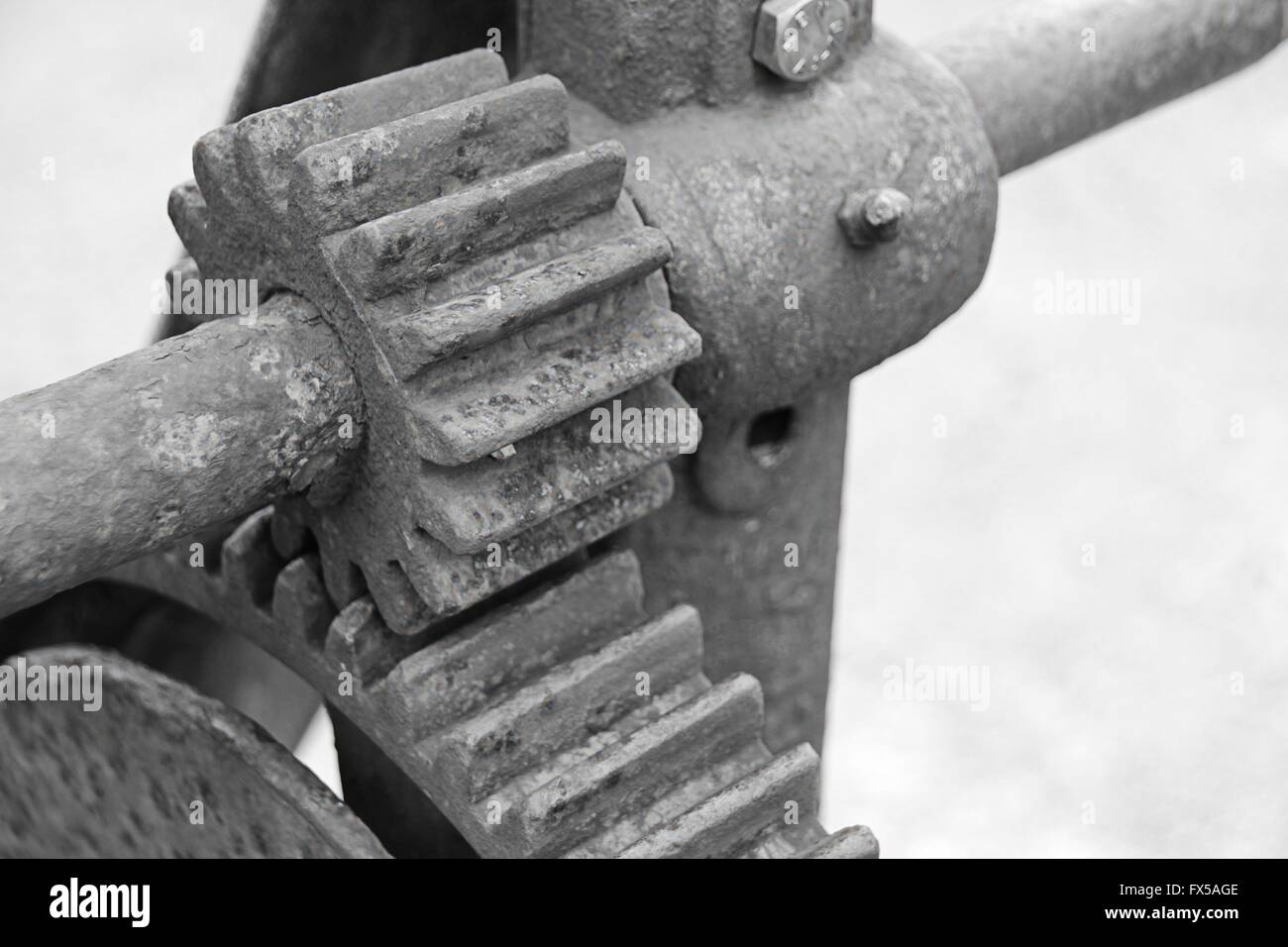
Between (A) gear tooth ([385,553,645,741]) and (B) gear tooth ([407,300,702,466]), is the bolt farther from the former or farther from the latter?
(A) gear tooth ([385,553,645,741])

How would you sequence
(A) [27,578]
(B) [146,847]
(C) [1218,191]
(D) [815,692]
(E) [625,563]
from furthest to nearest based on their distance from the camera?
(C) [1218,191]
(D) [815,692]
(B) [146,847]
(E) [625,563]
(A) [27,578]

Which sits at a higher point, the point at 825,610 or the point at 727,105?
the point at 727,105

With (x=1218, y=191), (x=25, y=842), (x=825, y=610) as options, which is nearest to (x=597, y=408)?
(x=825, y=610)

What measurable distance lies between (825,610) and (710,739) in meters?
0.35

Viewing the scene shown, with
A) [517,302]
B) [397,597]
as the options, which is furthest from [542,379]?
[397,597]

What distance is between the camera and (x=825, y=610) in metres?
1.63

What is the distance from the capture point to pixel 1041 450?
3.68m

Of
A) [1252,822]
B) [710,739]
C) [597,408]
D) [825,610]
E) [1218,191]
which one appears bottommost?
[1252,822]

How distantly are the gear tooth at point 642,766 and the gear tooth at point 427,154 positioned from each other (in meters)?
0.39

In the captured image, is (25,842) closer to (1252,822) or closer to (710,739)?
(710,739)

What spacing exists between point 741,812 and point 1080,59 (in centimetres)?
72

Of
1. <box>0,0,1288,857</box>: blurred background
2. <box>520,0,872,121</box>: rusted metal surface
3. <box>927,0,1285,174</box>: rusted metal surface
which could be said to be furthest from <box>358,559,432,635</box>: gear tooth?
<box>0,0,1288,857</box>: blurred background

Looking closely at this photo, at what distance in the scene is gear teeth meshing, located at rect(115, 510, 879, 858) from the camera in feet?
4.09

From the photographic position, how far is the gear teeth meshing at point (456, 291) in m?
1.12
